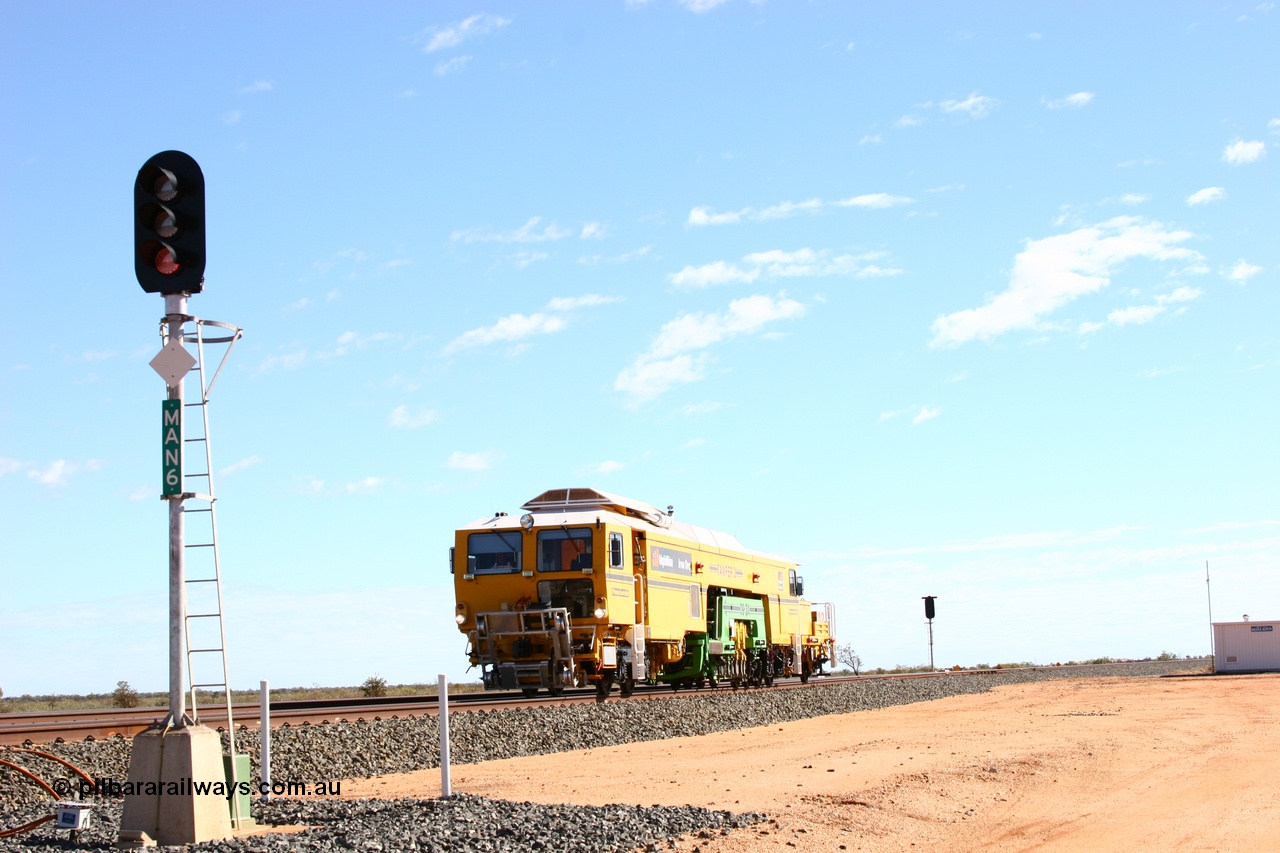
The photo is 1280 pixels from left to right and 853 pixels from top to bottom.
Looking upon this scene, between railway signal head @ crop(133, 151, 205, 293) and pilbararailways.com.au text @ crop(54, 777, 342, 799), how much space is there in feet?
11.5

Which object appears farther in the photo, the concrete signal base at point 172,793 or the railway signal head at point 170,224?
the railway signal head at point 170,224

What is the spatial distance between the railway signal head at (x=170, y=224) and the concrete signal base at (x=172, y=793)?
127 inches

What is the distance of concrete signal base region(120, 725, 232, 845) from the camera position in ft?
29.0

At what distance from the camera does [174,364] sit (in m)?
9.39

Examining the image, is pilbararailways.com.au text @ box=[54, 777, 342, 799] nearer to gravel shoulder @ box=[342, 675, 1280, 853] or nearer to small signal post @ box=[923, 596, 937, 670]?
gravel shoulder @ box=[342, 675, 1280, 853]

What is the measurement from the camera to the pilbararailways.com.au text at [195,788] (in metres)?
8.91

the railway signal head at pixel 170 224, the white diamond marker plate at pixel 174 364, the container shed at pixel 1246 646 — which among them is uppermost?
the railway signal head at pixel 170 224

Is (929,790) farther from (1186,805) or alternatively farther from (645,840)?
(645,840)

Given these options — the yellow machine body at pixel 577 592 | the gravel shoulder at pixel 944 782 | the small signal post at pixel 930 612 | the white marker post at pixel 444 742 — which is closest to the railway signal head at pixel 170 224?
the white marker post at pixel 444 742

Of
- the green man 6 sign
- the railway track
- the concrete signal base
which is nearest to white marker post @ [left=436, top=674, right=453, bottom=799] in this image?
the concrete signal base

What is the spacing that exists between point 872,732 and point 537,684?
6.54 m

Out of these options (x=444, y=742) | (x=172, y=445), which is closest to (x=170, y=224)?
(x=172, y=445)

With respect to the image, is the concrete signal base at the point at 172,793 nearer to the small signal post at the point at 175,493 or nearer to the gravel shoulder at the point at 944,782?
the small signal post at the point at 175,493

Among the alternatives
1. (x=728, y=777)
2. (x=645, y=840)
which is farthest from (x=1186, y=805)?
(x=645, y=840)
